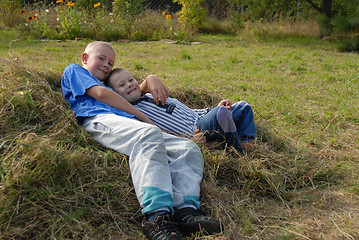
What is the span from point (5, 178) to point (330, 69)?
21.0ft

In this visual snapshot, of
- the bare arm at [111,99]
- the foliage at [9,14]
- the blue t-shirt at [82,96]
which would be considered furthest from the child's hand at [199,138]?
the foliage at [9,14]

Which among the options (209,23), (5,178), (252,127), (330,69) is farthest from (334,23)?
(5,178)

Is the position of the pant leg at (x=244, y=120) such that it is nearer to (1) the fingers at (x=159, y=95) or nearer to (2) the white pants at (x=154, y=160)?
(1) the fingers at (x=159, y=95)

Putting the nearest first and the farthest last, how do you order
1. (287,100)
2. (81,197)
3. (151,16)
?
(81,197) → (287,100) → (151,16)

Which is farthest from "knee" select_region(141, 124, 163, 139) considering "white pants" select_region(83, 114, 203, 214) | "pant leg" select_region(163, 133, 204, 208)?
"pant leg" select_region(163, 133, 204, 208)

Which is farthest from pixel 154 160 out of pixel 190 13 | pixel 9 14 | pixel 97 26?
pixel 190 13

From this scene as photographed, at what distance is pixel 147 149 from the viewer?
2.05 meters

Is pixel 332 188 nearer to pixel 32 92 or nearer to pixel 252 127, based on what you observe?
pixel 252 127

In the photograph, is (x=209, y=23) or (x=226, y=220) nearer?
(x=226, y=220)

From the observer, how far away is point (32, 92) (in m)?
2.60

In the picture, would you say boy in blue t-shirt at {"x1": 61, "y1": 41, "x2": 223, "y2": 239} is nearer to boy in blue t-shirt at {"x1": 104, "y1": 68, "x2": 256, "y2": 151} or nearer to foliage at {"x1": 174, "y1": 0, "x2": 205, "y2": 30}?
boy in blue t-shirt at {"x1": 104, "y1": 68, "x2": 256, "y2": 151}

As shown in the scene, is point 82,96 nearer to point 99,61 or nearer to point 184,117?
point 99,61

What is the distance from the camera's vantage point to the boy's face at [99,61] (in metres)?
Answer: 2.95

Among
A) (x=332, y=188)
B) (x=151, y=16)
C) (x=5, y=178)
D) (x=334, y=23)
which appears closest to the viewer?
(x=5, y=178)
